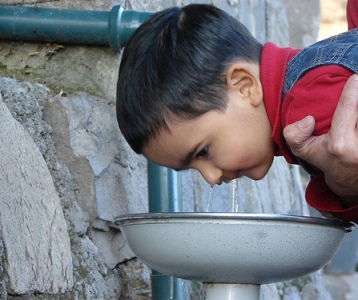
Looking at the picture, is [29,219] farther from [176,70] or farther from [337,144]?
[337,144]

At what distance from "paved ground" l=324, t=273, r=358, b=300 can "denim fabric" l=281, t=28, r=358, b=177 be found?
9.78 ft

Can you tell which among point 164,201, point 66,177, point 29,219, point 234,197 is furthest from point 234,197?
point 29,219

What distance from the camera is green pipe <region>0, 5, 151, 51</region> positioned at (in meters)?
2.33

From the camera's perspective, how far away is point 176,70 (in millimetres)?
1729

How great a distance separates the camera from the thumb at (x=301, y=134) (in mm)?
1602

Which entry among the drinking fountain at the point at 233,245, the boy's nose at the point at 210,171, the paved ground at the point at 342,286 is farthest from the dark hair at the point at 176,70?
the paved ground at the point at 342,286

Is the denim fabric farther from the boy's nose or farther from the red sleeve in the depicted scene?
the red sleeve

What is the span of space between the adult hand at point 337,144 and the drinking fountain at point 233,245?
99mm

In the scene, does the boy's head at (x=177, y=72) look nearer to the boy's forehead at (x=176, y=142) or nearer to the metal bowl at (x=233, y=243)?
the boy's forehead at (x=176, y=142)

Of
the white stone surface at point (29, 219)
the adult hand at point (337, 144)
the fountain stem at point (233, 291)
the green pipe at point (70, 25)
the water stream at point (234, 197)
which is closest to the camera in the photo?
the adult hand at point (337, 144)

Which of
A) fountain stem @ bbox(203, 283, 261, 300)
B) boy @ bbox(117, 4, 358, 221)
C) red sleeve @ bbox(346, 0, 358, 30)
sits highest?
red sleeve @ bbox(346, 0, 358, 30)

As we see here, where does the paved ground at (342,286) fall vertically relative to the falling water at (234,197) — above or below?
below

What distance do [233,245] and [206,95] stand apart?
36 cm

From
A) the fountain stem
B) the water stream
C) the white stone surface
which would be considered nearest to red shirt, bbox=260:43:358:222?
the fountain stem
